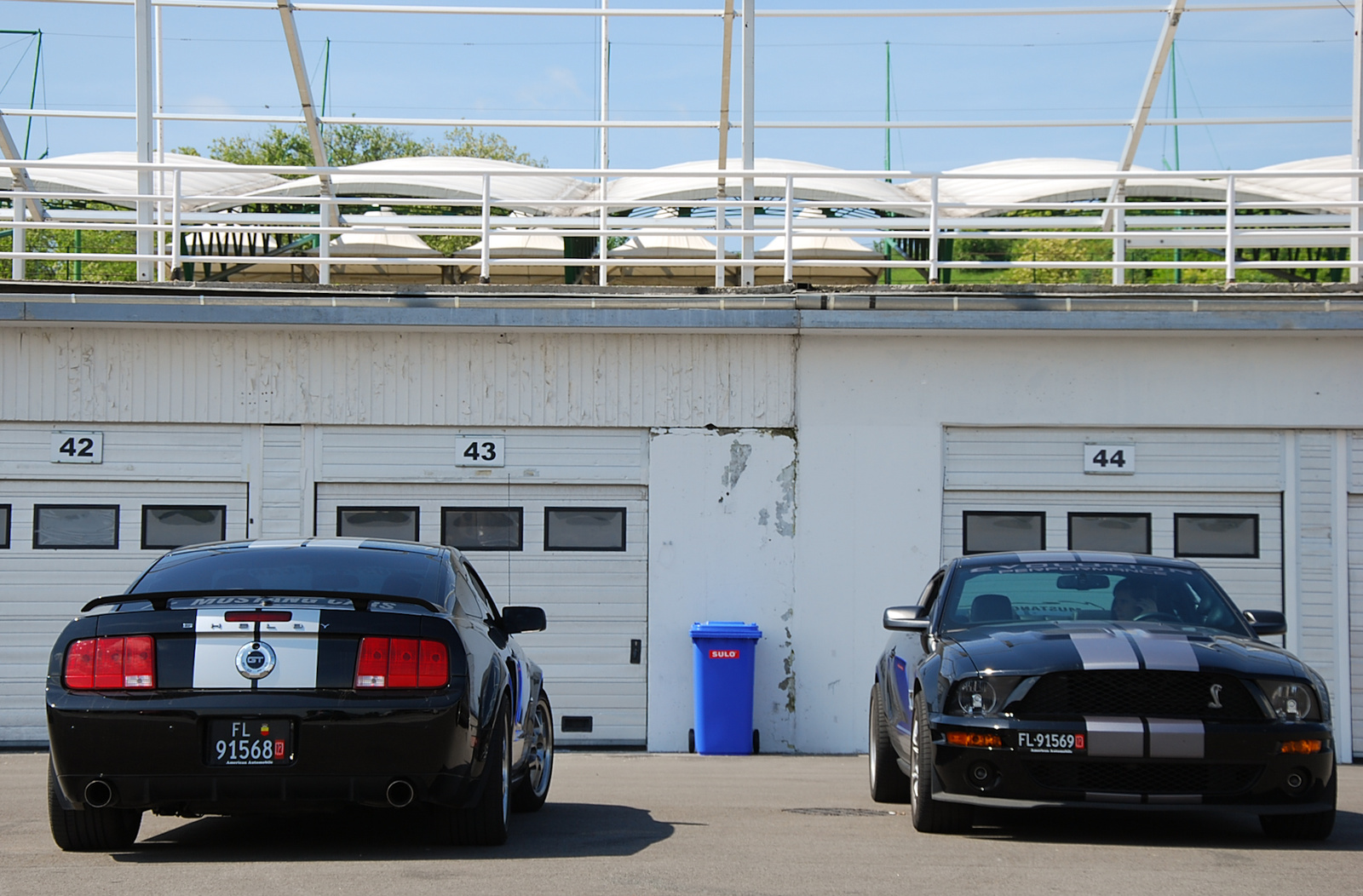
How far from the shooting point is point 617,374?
41.7 ft

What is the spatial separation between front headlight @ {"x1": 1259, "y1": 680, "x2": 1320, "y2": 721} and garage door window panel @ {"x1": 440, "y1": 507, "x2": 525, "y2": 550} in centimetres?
754

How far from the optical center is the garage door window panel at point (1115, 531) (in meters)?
12.8

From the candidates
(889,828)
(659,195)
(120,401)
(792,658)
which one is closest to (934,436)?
(792,658)

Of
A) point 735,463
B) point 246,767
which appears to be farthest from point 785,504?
point 246,767

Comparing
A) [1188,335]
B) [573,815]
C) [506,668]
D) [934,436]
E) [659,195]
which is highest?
[659,195]

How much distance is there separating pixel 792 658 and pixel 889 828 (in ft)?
17.4

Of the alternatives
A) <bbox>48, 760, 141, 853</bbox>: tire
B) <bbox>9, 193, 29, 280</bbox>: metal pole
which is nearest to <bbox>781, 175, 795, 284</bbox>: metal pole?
<bbox>9, 193, 29, 280</bbox>: metal pole

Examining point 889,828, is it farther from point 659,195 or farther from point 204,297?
point 659,195

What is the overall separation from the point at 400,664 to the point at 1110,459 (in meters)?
8.49

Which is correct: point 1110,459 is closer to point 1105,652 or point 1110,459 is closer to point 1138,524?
point 1138,524

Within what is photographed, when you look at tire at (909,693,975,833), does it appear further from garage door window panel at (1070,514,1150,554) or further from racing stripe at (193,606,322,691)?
garage door window panel at (1070,514,1150,554)

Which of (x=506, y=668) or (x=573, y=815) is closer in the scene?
(x=506, y=668)

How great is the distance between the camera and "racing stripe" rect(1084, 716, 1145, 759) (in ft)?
20.2

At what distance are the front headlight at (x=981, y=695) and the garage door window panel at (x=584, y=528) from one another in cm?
645
